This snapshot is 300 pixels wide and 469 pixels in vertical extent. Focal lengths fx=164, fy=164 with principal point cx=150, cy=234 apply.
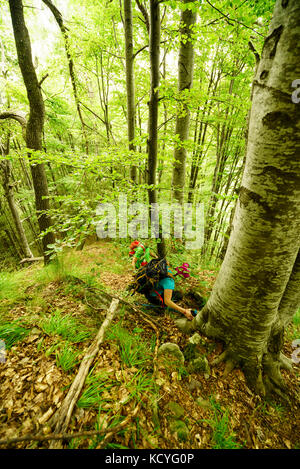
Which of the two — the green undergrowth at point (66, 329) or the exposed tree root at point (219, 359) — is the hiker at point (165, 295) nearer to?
the exposed tree root at point (219, 359)

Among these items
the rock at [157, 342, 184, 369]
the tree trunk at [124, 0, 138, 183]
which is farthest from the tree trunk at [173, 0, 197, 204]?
the rock at [157, 342, 184, 369]

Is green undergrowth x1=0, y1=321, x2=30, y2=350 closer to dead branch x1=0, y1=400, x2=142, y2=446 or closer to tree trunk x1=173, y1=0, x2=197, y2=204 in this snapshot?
dead branch x1=0, y1=400, x2=142, y2=446

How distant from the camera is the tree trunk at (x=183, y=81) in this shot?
3.08 metres

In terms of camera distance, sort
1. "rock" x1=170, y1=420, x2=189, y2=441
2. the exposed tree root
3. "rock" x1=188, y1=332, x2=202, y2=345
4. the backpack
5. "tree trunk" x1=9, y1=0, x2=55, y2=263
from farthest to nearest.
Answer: "tree trunk" x1=9, y1=0, x2=55, y2=263
the backpack
"rock" x1=188, y1=332, x2=202, y2=345
the exposed tree root
"rock" x1=170, y1=420, x2=189, y2=441

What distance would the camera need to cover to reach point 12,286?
3.00 metres

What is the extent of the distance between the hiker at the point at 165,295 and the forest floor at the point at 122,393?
0.38 metres

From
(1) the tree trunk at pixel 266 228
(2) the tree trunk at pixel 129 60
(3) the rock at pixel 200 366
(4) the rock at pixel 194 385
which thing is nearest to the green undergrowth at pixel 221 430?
(4) the rock at pixel 194 385

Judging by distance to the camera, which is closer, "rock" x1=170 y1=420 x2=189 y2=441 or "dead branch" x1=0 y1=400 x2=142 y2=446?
"dead branch" x1=0 y1=400 x2=142 y2=446

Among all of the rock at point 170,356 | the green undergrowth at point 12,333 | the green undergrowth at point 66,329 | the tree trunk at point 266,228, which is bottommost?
the rock at point 170,356

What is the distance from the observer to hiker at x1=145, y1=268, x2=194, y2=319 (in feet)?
9.35

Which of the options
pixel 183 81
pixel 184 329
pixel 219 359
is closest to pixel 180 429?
pixel 219 359

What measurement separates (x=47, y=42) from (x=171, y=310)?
1145 centimetres

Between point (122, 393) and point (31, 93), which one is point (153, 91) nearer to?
point (31, 93)

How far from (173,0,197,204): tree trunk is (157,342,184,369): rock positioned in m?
2.54
